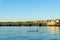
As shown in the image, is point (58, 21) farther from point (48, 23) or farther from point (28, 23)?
point (28, 23)

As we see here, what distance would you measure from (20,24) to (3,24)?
Answer: 416 inches

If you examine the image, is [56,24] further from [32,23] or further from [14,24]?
[14,24]

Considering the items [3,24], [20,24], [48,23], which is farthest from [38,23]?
[3,24]

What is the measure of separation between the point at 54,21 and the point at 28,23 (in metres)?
18.0

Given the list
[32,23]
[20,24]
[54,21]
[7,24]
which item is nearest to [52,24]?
[54,21]

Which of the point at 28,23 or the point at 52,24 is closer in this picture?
the point at 52,24

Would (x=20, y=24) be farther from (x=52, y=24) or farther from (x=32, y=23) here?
(x=52, y=24)

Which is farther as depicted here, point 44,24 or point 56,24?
point 44,24

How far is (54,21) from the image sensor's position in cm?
10238

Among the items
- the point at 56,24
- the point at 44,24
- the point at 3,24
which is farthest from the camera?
the point at 3,24

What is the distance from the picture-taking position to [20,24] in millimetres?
113625

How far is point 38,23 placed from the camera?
10394cm

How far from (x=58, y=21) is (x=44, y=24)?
9.59 m

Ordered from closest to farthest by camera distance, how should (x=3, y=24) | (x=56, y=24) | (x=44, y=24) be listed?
(x=56, y=24) < (x=44, y=24) < (x=3, y=24)
